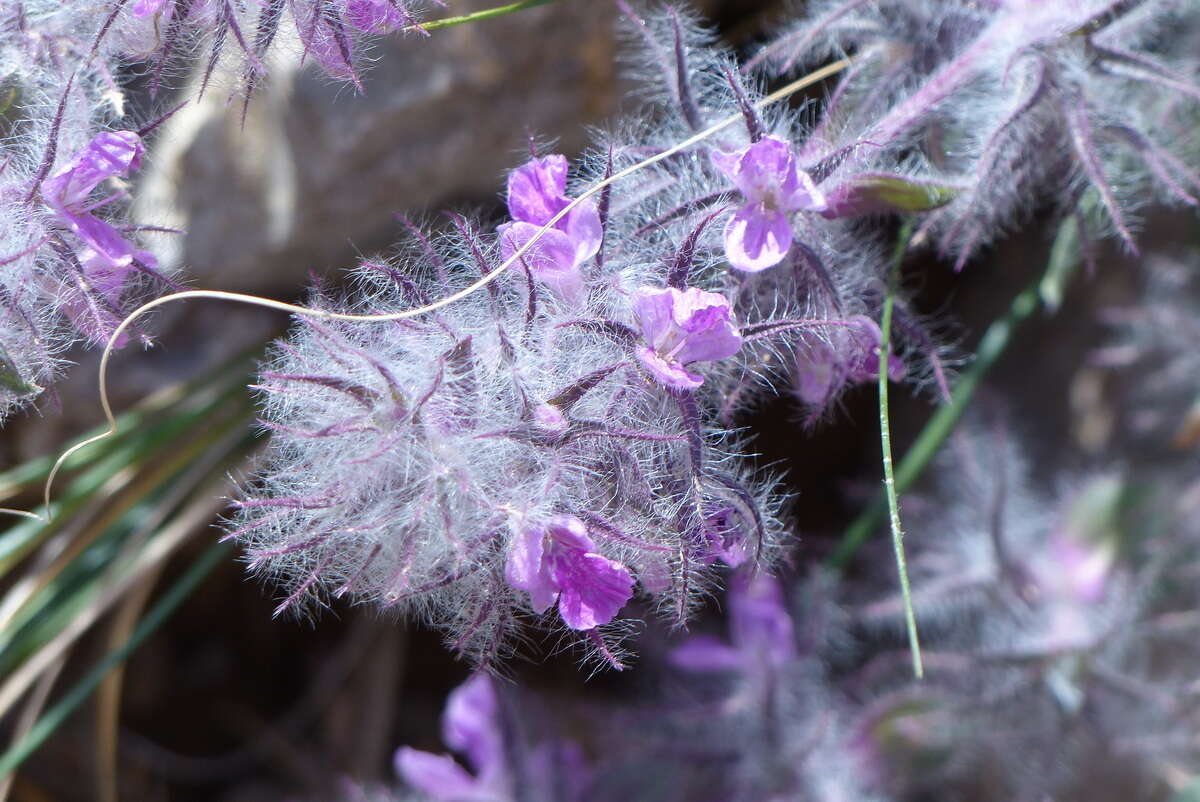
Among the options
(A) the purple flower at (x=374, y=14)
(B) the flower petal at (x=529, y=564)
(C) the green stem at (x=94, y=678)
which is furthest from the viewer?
(C) the green stem at (x=94, y=678)

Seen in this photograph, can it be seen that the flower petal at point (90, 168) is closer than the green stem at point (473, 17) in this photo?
Yes

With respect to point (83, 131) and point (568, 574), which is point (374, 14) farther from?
point (568, 574)

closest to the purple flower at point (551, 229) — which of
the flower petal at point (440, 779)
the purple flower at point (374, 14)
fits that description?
the purple flower at point (374, 14)

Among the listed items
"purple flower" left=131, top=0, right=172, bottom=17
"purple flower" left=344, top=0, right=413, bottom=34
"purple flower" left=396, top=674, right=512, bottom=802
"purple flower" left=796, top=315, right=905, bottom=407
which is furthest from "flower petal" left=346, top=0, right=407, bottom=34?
"purple flower" left=396, top=674, right=512, bottom=802

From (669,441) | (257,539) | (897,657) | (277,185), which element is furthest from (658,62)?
(897,657)

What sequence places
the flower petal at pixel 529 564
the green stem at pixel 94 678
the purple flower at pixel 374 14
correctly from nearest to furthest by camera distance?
the flower petal at pixel 529 564 < the purple flower at pixel 374 14 < the green stem at pixel 94 678

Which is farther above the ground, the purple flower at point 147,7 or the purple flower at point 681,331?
the purple flower at point 147,7

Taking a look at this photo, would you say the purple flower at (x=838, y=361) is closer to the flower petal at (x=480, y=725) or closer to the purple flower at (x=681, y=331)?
the purple flower at (x=681, y=331)
